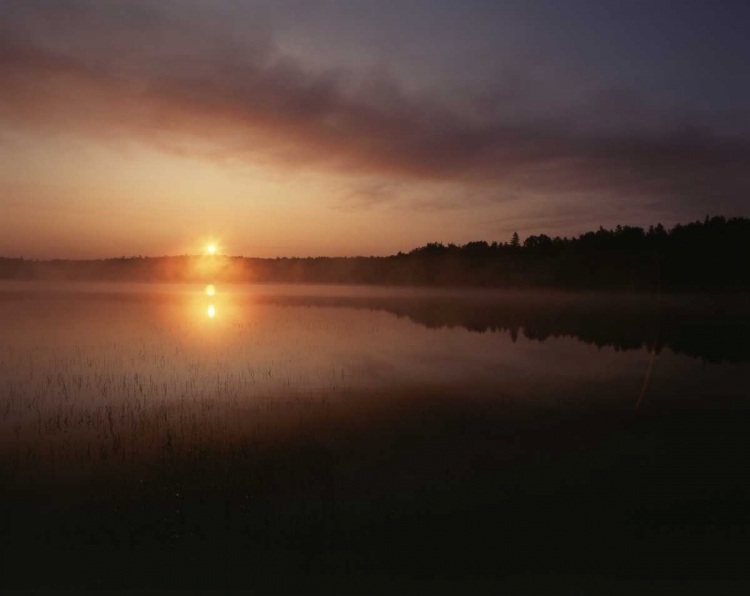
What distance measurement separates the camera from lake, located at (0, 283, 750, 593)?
8891mm

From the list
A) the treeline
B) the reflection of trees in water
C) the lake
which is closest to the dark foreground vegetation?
the lake

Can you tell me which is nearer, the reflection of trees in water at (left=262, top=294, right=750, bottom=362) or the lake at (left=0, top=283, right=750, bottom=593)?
the lake at (left=0, top=283, right=750, bottom=593)

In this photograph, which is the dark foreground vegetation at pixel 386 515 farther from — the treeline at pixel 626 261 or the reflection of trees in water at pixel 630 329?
the treeline at pixel 626 261

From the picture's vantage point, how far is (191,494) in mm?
11156

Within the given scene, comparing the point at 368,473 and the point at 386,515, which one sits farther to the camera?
the point at 368,473

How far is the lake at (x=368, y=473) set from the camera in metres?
8.89

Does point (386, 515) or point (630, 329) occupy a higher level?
point (386, 515)

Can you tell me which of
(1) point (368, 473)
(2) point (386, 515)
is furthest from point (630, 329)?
(2) point (386, 515)

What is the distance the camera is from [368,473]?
41.3 ft

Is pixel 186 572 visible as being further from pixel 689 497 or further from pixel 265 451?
pixel 689 497

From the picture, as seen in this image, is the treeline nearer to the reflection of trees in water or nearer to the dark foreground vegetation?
the reflection of trees in water

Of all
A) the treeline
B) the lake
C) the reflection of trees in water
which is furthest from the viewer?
the treeline

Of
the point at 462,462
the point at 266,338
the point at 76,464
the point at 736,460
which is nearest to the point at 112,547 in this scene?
the point at 76,464

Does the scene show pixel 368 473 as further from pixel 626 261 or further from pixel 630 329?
pixel 626 261
